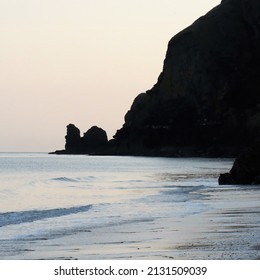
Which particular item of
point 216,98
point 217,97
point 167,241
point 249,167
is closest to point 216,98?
point 216,98

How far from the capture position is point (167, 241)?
17594 millimetres

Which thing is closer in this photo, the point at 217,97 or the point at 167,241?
the point at 167,241

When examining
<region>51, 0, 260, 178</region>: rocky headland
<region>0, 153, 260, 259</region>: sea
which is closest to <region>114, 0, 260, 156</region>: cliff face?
<region>51, 0, 260, 178</region>: rocky headland

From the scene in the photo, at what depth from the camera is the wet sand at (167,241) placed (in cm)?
1538

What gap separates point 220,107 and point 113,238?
169m

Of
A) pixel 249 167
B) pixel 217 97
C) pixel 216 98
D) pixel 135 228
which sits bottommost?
pixel 135 228

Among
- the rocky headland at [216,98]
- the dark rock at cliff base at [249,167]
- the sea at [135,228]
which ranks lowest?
the sea at [135,228]

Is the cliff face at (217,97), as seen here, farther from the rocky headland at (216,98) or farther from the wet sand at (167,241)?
the wet sand at (167,241)

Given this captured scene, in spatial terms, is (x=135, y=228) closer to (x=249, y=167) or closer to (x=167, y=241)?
(x=167, y=241)

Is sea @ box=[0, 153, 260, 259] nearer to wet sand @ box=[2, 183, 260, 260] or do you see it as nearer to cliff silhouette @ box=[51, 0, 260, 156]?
wet sand @ box=[2, 183, 260, 260]

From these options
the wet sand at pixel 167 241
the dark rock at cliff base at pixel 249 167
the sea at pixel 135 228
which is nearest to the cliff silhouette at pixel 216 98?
the dark rock at cliff base at pixel 249 167
